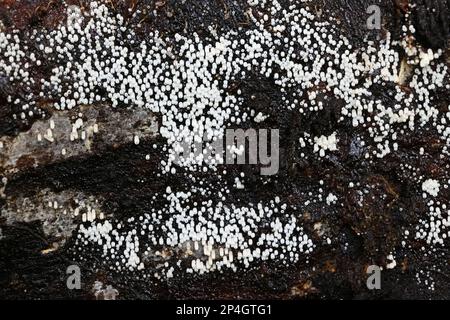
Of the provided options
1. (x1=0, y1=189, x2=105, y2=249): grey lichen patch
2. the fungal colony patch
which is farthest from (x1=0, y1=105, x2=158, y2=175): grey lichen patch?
(x1=0, y1=189, x2=105, y2=249): grey lichen patch

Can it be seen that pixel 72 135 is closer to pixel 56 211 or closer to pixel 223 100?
pixel 56 211

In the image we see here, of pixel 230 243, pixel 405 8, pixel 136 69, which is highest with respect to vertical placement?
pixel 405 8

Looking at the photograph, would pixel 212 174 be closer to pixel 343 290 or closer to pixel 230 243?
pixel 230 243

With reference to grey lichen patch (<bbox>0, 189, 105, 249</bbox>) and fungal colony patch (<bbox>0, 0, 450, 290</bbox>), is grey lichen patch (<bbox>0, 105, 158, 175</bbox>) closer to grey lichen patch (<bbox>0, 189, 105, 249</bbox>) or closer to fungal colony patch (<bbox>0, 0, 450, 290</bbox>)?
fungal colony patch (<bbox>0, 0, 450, 290</bbox>)

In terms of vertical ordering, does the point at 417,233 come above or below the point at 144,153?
below

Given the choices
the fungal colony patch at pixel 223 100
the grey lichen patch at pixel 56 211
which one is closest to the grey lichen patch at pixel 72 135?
the fungal colony patch at pixel 223 100

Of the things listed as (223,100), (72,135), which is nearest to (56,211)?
(72,135)

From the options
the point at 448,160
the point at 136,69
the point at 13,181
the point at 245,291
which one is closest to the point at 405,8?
the point at 448,160
